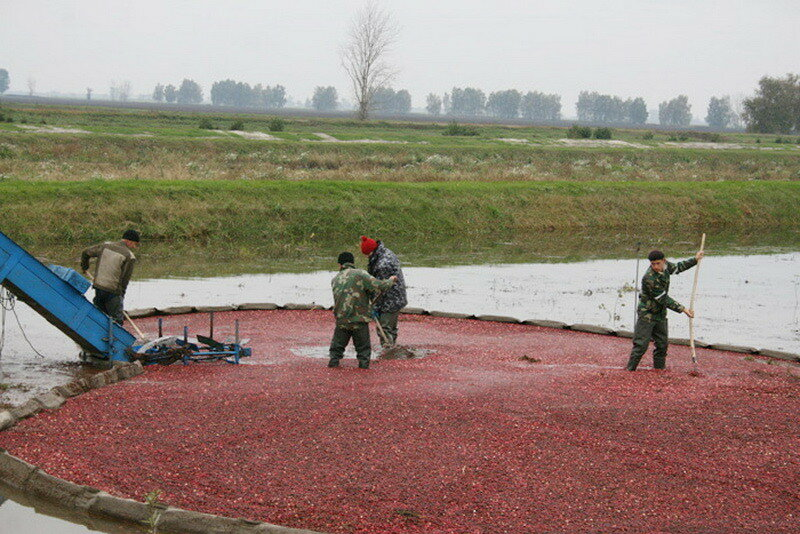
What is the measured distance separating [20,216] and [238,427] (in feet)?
85.1

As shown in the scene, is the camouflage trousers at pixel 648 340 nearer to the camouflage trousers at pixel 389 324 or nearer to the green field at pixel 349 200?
the camouflage trousers at pixel 389 324

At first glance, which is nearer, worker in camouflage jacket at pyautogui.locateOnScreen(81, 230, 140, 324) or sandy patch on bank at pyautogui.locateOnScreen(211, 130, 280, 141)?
worker in camouflage jacket at pyautogui.locateOnScreen(81, 230, 140, 324)

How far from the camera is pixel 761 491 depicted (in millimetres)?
11297

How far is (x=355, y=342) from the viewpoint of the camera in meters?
17.2

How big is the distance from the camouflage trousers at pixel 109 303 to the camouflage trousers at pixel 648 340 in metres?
9.44

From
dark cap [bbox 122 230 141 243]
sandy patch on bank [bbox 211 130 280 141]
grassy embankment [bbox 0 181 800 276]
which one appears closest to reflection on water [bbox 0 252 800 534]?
dark cap [bbox 122 230 141 243]

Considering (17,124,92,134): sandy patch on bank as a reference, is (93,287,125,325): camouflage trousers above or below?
below

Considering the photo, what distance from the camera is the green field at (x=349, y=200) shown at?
3725 centimetres

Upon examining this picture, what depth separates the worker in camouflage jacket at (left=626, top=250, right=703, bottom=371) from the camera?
17.4 m

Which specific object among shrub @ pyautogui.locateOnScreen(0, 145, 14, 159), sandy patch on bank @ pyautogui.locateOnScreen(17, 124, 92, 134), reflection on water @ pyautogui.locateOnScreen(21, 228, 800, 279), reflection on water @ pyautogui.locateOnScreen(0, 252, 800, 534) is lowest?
reflection on water @ pyautogui.locateOnScreen(21, 228, 800, 279)

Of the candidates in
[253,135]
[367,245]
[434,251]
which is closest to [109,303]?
[367,245]

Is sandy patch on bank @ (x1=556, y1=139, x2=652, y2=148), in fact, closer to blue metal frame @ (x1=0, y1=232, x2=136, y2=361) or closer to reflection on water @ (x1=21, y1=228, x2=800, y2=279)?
reflection on water @ (x1=21, y1=228, x2=800, y2=279)

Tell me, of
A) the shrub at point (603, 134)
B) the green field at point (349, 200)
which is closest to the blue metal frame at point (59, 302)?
the green field at point (349, 200)

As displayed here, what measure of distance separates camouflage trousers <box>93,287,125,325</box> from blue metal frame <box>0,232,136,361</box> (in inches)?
23.8
